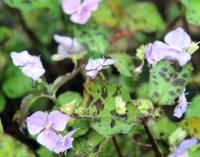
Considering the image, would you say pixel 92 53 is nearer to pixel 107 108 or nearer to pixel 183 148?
pixel 107 108

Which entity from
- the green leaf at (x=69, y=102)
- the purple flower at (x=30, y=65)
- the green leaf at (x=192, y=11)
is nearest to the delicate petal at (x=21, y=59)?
the purple flower at (x=30, y=65)

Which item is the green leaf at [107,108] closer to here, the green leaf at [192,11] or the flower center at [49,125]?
the flower center at [49,125]

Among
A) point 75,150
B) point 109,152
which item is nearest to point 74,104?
point 75,150

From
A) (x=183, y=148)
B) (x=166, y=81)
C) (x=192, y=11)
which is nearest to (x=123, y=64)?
(x=166, y=81)

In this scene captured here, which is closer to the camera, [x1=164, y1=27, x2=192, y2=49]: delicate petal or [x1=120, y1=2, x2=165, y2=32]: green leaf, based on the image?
[x1=164, y1=27, x2=192, y2=49]: delicate petal

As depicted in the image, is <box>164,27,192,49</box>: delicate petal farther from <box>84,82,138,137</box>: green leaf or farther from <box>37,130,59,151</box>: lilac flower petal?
<box>37,130,59,151</box>: lilac flower petal

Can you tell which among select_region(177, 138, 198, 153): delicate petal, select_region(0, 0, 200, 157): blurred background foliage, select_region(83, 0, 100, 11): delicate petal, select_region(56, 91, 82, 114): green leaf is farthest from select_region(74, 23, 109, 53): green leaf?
select_region(177, 138, 198, 153): delicate petal
